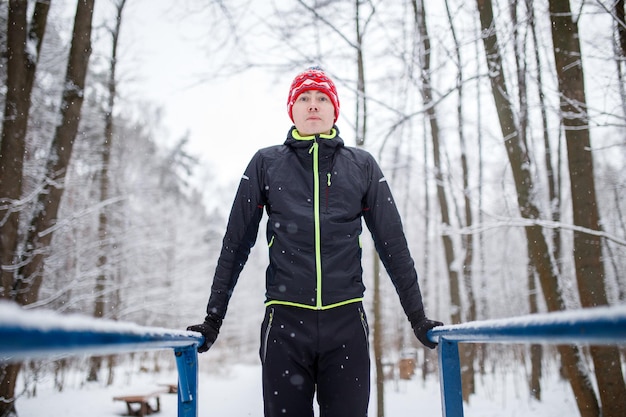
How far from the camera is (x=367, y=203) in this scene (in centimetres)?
217

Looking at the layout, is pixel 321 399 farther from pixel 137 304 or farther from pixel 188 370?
pixel 137 304

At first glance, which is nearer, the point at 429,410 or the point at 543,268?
the point at 543,268

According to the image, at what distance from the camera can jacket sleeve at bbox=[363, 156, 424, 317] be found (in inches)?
79.1

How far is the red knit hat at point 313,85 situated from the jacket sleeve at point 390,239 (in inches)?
16.7

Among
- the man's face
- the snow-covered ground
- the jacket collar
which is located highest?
the man's face

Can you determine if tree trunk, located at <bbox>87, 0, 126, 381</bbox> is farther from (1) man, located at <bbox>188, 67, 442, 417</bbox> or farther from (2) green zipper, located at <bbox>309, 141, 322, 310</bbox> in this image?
(2) green zipper, located at <bbox>309, 141, 322, 310</bbox>

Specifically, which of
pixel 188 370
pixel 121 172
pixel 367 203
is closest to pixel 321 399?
pixel 188 370

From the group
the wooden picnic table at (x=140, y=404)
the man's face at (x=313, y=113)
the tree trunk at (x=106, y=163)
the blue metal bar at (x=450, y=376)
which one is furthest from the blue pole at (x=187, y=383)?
the tree trunk at (x=106, y=163)

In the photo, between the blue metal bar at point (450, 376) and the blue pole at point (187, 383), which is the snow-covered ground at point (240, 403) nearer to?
the blue pole at point (187, 383)

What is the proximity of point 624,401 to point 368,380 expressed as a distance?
375cm

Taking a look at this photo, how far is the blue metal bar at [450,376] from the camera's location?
1631mm

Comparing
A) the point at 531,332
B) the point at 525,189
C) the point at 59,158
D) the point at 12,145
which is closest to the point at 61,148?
the point at 59,158

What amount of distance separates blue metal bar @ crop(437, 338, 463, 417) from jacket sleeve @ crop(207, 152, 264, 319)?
1036mm

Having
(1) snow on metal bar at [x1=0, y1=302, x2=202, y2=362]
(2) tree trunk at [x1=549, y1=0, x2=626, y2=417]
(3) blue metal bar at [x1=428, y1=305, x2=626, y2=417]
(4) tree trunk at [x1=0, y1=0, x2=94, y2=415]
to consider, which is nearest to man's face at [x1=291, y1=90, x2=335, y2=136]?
(3) blue metal bar at [x1=428, y1=305, x2=626, y2=417]
